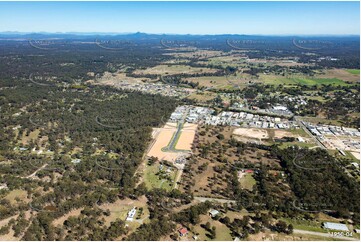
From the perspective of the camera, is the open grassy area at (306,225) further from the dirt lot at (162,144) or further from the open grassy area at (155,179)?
the dirt lot at (162,144)

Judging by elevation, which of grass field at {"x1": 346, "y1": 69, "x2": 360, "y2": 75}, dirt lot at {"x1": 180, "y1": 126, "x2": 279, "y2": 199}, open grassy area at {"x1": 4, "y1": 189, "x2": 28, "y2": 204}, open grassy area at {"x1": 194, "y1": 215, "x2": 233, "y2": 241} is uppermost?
grass field at {"x1": 346, "y1": 69, "x2": 360, "y2": 75}

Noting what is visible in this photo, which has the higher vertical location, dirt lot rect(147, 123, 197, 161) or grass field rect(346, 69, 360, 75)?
grass field rect(346, 69, 360, 75)

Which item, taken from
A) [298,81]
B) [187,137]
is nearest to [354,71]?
[298,81]

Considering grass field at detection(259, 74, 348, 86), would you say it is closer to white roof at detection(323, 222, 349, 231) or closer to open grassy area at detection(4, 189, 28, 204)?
white roof at detection(323, 222, 349, 231)

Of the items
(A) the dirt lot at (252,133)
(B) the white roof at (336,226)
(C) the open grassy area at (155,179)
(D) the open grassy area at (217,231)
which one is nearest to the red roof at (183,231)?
(D) the open grassy area at (217,231)

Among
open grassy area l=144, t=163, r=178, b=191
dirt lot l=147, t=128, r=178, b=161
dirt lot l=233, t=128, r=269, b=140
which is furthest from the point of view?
dirt lot l=233, t=128, r=269, b=140

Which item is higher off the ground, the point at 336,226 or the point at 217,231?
the point at 336,226

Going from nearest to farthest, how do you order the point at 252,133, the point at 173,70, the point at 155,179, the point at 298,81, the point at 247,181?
the point at 247,181 < the point at 155,179 < the point at 252,133 < the point at 298,81 < the point at 173,70

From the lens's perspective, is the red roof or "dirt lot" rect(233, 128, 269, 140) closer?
the red roof

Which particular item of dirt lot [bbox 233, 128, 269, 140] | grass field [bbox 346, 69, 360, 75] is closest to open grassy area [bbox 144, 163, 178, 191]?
dirt lot [bbox 233, 128, 269, 140]

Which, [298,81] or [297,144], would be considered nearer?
[297,144]

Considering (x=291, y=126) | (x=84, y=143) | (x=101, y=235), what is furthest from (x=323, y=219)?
(x=84, y=143)

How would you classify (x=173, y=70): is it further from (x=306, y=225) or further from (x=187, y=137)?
(x=306, y=225)

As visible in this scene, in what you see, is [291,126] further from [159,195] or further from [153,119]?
[159,195]
